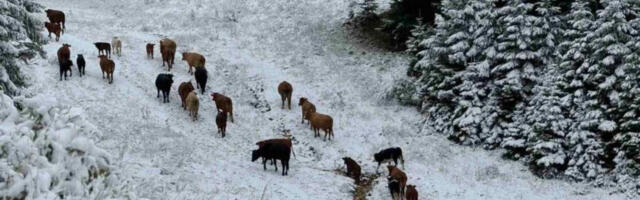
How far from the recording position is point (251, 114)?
2314 cm

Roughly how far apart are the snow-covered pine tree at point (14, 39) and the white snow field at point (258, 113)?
2.28ft

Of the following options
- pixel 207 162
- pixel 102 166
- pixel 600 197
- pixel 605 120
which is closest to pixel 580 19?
pixel 605 120

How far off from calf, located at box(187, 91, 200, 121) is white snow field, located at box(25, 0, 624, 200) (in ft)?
0.94

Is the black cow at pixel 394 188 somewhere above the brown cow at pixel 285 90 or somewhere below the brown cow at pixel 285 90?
below

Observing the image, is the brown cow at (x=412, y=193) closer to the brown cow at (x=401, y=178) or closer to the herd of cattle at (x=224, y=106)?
the herd of cattle at (x=224, y=106)

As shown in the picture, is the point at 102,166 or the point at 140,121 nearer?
the point at 102,166

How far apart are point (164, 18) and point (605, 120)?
2574 cm

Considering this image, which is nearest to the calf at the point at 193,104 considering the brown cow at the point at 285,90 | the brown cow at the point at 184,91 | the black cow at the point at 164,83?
the brown cow at the point at 184,91

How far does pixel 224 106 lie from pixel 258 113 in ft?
6.88

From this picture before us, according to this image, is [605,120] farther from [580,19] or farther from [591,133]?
[580,19]

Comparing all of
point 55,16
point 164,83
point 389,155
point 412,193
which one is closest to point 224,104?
point 164,83

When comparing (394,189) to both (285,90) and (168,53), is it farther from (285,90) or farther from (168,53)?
(168,53)

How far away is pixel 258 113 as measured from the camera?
77.1 ft

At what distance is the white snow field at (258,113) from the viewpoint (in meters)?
16.6
